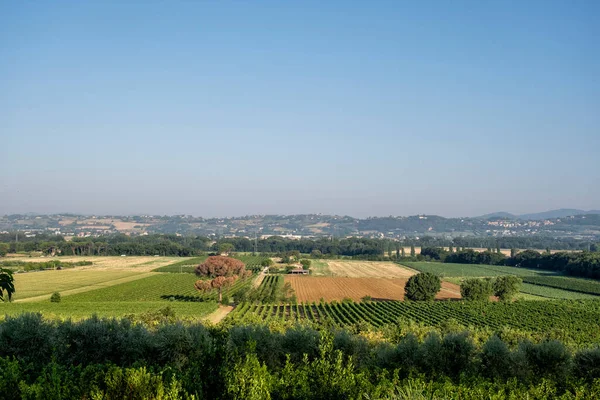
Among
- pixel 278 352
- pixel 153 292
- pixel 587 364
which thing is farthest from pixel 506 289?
pixel 278 352

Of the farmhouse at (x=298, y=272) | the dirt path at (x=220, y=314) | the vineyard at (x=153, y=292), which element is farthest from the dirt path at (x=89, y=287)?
the farmhouse at (x=298, y=272)

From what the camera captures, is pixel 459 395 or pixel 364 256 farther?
pixel 364 256

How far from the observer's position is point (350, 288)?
7969 cm

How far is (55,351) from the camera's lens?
18.9m

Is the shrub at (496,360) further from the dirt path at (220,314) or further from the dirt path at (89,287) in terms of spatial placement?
the dirt path at (89,287)

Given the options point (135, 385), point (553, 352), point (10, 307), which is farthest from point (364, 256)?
point (135, 385)

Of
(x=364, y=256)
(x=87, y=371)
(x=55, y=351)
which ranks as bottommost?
(x=364, y=256)

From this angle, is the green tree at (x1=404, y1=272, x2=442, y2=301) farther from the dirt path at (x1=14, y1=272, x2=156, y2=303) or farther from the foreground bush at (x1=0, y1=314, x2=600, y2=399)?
the dirt path at (x1=14, y1=272, x2=156, y2=303)

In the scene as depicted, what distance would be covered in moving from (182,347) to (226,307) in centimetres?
4138

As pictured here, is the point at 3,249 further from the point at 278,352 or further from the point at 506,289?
the point at 278,352

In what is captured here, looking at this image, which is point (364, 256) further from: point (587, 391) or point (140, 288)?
point (587, 391)

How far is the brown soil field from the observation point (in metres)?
70.4

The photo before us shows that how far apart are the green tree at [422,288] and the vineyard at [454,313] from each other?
12.9ft

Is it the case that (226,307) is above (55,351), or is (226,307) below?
below
